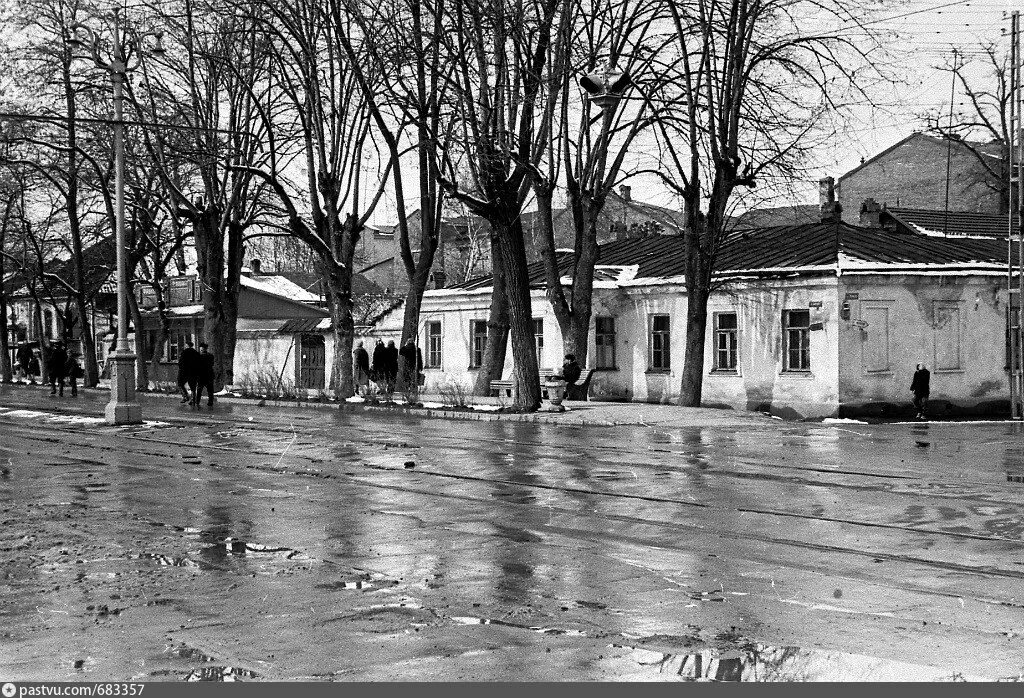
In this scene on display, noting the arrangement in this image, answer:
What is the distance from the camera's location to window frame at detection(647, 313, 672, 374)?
127 ft

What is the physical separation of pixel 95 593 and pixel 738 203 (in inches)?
1123

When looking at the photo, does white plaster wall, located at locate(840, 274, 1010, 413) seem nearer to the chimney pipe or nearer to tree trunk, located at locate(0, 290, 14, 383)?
the chimney pipe

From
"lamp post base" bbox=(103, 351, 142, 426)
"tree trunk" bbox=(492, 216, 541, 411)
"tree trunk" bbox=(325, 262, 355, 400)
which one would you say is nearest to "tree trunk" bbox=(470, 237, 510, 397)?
"tree trunk" bbox=(492, 216, 541, 411)

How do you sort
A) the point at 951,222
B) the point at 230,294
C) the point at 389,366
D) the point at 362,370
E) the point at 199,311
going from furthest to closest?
1. the point at 199,311
2. the point at 951,222
3. the point at 230,294
4. the point at 362,370
5. the point at 389,366

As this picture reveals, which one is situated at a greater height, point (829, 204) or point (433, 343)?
point (829, 204)

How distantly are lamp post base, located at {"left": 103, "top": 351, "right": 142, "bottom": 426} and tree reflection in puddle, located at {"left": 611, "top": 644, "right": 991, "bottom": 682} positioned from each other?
22.3 meters

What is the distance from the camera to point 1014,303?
3381 cm

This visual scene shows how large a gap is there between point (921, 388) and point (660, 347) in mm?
8362

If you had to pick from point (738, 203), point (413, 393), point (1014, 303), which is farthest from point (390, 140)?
point (1014, 303)

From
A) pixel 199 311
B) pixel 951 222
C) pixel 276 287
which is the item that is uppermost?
pixel 951 222

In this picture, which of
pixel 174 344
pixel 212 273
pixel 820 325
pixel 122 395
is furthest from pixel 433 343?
pixel 174 344

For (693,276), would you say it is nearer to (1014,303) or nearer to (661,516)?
(1014,303)

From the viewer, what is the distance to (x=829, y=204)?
5197cm

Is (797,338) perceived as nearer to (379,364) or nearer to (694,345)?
(694,345)
